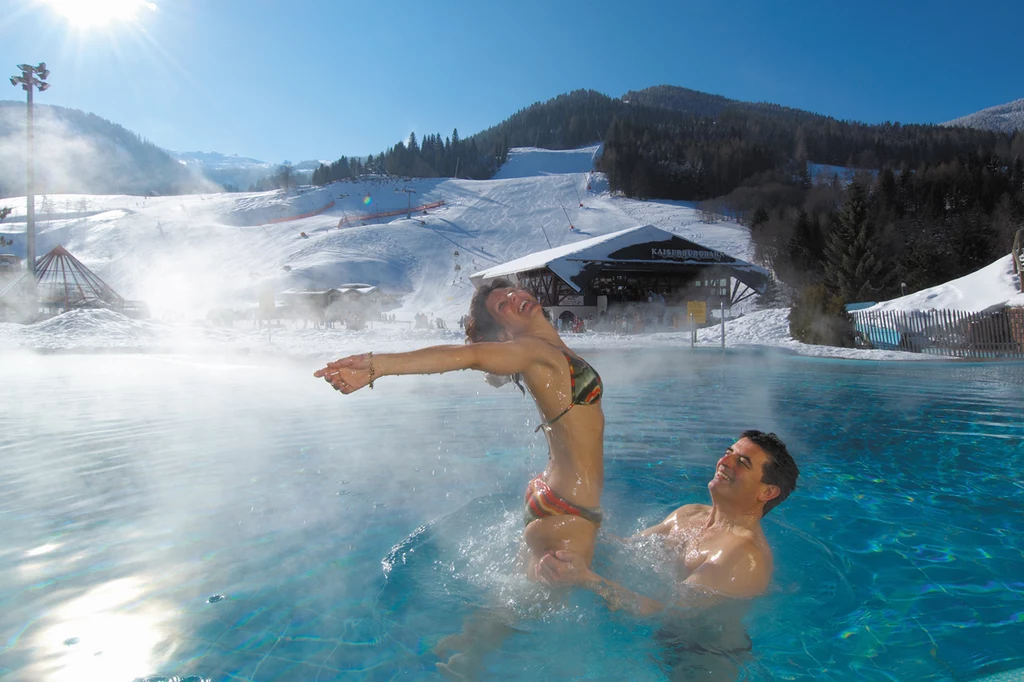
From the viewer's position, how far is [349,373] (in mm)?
2070

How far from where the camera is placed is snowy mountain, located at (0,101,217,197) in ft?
368

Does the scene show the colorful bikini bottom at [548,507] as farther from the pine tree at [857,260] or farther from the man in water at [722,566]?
the pine tree at [857,260]

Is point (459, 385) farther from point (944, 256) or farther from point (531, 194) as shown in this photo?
point (531, 194)

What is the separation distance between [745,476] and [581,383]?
37.4 inches

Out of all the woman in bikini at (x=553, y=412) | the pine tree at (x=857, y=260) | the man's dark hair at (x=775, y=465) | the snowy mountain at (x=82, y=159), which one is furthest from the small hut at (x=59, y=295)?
the snowy mountain at (x=82, y=159)

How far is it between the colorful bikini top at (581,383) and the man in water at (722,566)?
0.66 metres

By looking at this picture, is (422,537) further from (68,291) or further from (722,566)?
(68,291)

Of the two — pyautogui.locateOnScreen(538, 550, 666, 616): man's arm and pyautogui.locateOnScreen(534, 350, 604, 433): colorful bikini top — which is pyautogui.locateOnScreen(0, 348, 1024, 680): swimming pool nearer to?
pyautogui.locateOnScreen(538, 550, 666, 616): man's arm

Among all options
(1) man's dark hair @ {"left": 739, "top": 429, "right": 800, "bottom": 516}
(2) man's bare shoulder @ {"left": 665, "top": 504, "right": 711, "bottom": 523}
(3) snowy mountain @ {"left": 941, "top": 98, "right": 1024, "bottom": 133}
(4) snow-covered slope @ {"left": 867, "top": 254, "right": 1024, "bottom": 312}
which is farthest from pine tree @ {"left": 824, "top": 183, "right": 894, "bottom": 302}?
(3) snowy mountain @ {"left": 941, "top": 98, "right": 1024, "bottom": 133}

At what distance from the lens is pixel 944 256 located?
32719 mm

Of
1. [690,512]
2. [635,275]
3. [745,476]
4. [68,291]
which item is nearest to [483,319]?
[745,476]

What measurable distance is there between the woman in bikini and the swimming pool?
0.31 meters

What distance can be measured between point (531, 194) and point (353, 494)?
73517 millimetres

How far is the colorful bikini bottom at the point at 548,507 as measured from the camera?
2730 mm
